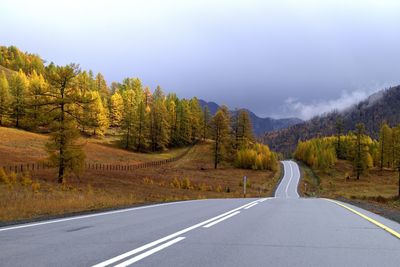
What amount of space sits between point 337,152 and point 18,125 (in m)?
93.1

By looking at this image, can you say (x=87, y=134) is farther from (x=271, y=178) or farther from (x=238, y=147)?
(x=271, y=178)

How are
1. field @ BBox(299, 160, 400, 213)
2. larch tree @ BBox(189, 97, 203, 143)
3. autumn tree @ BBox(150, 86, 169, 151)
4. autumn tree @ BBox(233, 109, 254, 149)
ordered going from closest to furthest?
field @ BBox(299, 160, 400, 213), autumn tree @ BBox(233, 109, 254, 149), autumn tree @ BBox(150, 86, 169, 151), larch tree @ BBox(189, 97, 203, 143)

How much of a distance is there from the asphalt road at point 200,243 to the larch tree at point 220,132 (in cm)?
7442

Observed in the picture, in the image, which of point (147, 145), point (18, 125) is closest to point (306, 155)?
point (147, 145)

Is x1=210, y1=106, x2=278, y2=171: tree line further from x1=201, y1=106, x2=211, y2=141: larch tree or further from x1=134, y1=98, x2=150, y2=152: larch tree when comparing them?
x1=134, y1=98, x2=150, y2=152: larch tree

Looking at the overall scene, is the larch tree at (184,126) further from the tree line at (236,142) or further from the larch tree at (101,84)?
the larch tree at (101,84)

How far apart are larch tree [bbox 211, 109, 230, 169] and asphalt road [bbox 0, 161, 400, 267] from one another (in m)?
74.4

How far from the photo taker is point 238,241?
8.02m

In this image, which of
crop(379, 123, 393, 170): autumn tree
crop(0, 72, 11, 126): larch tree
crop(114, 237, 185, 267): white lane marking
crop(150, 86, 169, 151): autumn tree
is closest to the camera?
crop(114, 237, 185, 267): white lane marking

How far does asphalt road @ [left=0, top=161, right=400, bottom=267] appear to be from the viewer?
612 centimetres

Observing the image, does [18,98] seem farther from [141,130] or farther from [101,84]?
[101,84]

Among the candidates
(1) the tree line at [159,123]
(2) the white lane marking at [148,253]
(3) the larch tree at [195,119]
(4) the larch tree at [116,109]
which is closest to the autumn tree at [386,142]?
(1) the tree line at [159,123]

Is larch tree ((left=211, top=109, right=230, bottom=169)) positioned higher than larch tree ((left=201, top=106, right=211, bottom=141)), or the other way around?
larch tree ((left=201, top=106, right=211, bottom=141))

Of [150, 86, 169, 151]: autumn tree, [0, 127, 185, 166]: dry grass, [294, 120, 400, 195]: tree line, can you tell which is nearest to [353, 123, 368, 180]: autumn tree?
[294, 120, 400, 195]: tree line
